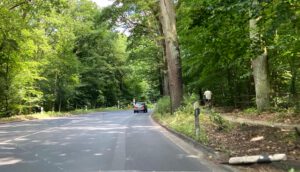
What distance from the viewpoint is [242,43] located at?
12.2 m

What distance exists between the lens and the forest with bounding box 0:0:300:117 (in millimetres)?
11609

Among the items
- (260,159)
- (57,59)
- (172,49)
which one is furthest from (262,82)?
(57,59)

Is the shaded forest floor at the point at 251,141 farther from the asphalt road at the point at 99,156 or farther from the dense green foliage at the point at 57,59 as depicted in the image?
the dense green foliage at the point at 57,59

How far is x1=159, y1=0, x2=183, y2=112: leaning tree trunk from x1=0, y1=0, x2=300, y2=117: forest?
0.06 meters

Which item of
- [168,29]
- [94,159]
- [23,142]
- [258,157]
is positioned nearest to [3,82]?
[168,29]

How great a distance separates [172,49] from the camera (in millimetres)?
24734

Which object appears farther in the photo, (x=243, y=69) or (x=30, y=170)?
(x=243, y=69)

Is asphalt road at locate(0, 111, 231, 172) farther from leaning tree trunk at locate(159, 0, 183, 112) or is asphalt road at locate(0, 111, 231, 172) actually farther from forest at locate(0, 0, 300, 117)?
leaning tree trunk at locate(159, 0, 183, 112)

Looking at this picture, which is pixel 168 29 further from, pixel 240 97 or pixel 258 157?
pixel 258 157

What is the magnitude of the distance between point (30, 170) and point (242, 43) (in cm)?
668

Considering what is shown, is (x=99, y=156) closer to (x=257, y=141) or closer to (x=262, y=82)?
(x=257, y=141)

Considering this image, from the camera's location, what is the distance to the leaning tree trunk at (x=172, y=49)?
80.7 ft

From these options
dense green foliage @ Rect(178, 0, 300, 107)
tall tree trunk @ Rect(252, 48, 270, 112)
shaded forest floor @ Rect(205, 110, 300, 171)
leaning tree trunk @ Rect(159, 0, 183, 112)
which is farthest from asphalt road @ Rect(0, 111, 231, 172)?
leaning tree trunk @ Rect(159, 0, 183, 112)

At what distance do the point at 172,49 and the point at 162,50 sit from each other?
17977 mm
